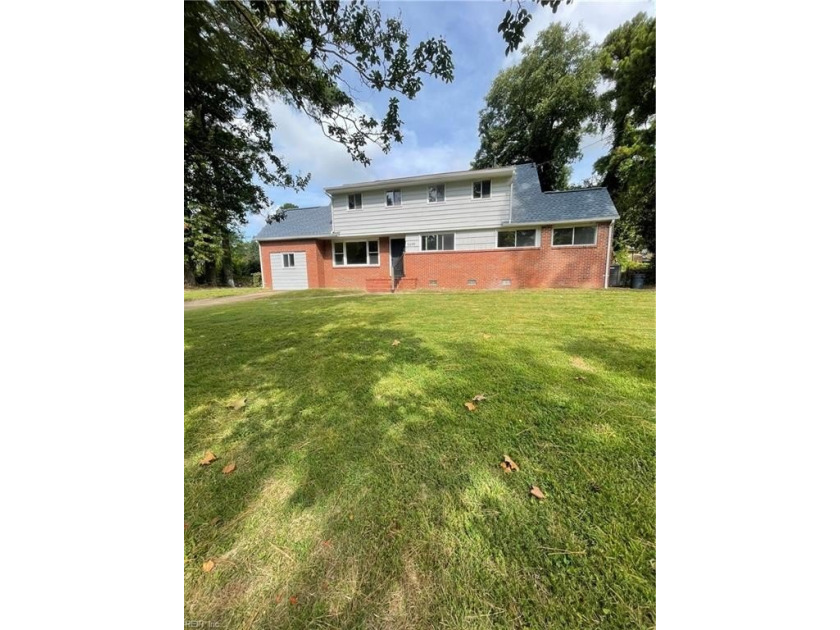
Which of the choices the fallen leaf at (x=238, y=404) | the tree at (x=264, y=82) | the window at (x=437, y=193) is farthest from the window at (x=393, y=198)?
the fallen leaf at (x=238, y=404)

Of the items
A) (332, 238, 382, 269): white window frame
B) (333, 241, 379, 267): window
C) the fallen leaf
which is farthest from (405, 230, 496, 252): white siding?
the fallen leaf

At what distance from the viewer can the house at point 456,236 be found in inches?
428

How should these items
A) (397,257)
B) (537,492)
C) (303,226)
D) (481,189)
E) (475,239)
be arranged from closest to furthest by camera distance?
(537,492) < (481,189) < (475,239) < (397,257) < (303,226)

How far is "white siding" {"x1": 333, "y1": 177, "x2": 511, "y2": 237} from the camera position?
11.5m

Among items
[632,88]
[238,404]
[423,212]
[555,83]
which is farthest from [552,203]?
[238,404]

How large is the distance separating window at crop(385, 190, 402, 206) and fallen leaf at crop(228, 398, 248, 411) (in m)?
11.5

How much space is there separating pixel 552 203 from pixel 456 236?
→ 403cm

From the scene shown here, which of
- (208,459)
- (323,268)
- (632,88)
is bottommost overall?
(208,459)

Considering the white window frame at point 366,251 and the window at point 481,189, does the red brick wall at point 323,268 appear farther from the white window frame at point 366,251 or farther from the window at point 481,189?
the window at point 481,189

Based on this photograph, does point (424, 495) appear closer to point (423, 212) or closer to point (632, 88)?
point (632, 88)

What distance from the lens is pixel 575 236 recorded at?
35.7ft

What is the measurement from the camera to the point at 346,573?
3.42ft

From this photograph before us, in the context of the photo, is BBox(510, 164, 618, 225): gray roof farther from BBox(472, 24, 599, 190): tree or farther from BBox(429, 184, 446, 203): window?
BBox(472, 24, 599, 190): tree
